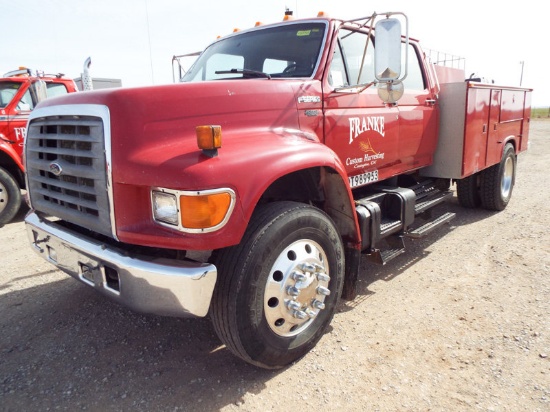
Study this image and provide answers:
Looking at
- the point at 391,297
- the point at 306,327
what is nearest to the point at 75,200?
the point at 306,327

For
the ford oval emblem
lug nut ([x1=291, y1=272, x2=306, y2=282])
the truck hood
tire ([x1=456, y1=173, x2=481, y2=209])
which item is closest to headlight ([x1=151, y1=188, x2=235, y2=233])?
the truck hood

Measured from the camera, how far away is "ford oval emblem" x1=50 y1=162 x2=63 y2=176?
2386 millimetres

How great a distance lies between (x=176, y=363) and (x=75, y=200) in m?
1.18

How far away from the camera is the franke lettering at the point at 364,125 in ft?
10.5

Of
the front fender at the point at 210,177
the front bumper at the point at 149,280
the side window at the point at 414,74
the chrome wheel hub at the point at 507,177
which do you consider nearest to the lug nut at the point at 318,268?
the front fender at the point at 210,177

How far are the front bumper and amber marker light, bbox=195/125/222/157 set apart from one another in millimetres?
573

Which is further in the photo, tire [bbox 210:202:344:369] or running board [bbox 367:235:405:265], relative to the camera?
running board [bbox 367:235:405:265]

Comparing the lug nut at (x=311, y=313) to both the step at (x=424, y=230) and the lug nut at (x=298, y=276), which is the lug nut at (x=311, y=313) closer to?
the lug nut at (x=298, y=276)

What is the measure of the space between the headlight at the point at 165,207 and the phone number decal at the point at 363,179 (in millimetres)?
1711

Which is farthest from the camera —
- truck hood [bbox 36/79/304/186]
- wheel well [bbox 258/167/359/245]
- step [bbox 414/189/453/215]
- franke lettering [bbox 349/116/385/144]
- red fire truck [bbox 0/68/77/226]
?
red fire truck [bbox 0/68/77/226]

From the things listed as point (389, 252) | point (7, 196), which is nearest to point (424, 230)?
point (389, 252)

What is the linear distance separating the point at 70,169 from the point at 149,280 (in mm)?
842

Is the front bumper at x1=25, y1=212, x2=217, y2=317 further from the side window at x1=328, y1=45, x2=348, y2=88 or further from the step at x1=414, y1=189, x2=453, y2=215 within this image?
the step at x1=414, y1=189, x2=453, y2=215

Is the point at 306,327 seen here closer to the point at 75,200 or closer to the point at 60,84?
the point at 75,200
